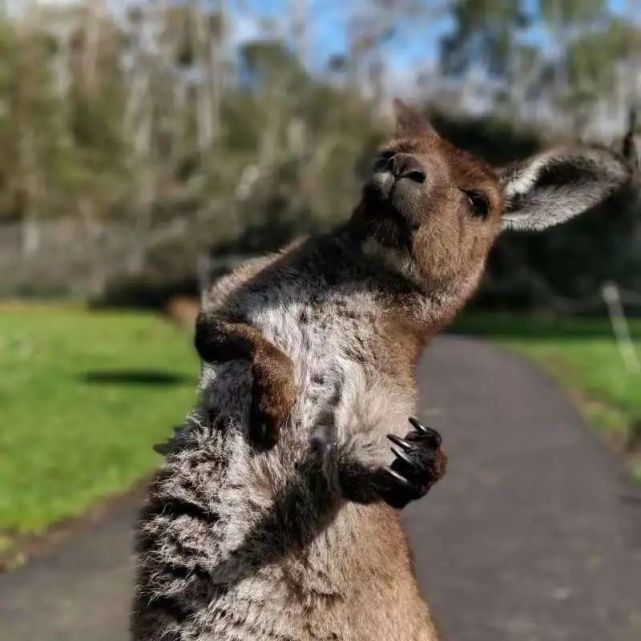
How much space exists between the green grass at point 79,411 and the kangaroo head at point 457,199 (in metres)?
4.86

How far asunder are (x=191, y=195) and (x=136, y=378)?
2600 cm

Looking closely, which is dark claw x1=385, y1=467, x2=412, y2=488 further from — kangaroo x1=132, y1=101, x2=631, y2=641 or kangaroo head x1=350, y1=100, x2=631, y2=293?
kangaroo head x1=350, y1=100, x2=631, y2=293

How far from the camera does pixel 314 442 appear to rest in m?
3.01

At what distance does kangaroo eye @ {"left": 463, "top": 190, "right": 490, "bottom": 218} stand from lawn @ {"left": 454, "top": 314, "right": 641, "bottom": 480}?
652 centimetres

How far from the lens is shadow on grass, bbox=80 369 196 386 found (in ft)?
50.3

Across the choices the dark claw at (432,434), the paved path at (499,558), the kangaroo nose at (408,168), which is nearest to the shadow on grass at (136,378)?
the paved path at (499,558)

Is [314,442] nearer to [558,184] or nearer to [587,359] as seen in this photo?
[558,184]

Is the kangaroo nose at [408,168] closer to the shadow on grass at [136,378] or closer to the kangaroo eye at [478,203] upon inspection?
the kangaroo eye at [478,203]

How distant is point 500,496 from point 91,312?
2717cm

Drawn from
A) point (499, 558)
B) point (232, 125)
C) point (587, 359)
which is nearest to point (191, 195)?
point (232, 125)

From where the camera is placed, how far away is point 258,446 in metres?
3.01

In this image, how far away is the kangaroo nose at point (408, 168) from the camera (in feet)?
11.1

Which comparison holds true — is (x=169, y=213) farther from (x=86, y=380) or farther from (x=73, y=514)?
(x=73, y=514)

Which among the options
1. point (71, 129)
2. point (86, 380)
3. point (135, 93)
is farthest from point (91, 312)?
point (135, 93)
